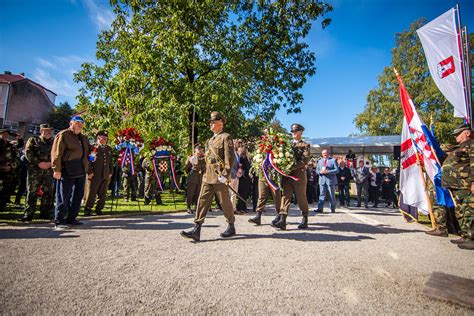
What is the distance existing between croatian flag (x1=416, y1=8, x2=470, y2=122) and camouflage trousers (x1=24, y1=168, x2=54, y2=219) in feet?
30.0

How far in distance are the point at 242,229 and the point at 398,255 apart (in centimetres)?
296

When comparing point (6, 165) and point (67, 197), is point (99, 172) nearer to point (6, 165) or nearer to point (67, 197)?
point (6, 165)

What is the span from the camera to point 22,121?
37938 millimetres

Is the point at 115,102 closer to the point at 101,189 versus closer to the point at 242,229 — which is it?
the point at 101,189

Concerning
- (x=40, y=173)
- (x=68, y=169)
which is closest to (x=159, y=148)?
(x=40, y=173)

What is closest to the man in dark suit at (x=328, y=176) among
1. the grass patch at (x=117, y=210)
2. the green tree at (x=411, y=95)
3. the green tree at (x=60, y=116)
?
the grass patch at (x=117, y=210)

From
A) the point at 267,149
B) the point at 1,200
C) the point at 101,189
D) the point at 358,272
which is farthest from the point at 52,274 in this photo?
the point at 1,200

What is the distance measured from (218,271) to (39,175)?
5407mm

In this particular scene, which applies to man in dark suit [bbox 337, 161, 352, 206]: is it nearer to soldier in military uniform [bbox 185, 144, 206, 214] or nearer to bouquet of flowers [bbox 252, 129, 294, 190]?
soldier in military uniform [bbox 185, 144, 206, 214]

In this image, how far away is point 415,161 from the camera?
6.63 meters

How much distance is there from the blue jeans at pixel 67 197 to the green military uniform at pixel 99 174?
5.23ft

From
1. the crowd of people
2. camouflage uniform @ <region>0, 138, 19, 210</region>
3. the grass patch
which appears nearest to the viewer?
the crowd of people

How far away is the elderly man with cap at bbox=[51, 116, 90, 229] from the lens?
529 centimetres

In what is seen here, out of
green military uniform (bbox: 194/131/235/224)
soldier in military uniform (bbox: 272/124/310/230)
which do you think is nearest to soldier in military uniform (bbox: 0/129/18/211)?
green military uniform (bbox: 194/131/235/224)
